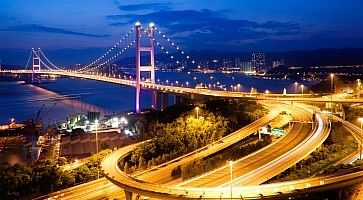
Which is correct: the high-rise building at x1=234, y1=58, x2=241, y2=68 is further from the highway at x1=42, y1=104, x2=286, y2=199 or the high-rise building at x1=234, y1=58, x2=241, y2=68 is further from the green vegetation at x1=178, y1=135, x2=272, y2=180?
the green vegetation at x1=178, y1=135, x2=272, y2=180

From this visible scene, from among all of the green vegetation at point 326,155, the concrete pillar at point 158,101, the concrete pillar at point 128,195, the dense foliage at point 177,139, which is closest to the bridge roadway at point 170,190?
the concrete pillar at point 128,195

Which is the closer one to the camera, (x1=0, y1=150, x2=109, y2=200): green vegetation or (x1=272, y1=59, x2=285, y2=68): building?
(x1=0, y1=150, x2=109, y2=200): green vegetation

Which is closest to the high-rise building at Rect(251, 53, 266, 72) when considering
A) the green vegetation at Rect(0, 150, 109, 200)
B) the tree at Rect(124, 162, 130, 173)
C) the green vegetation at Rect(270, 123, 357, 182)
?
the green vegetation at Rect(270, 123, 357, 182)

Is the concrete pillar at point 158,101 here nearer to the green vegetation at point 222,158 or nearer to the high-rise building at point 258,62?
the green vegetation at point 222,158

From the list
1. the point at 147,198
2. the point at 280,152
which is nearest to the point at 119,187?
the point at 147,198

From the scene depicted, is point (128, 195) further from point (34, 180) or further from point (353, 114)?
point (353, 114)

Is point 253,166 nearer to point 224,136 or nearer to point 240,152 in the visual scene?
point 240,152

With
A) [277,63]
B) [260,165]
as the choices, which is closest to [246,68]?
[277,63]
